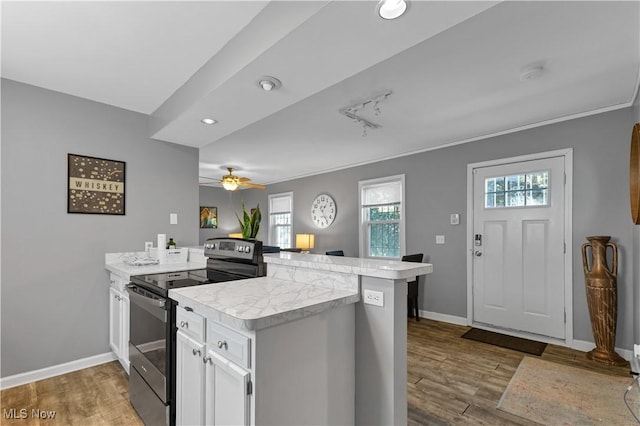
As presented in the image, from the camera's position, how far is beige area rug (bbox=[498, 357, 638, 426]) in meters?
2.04

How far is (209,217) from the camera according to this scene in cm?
804

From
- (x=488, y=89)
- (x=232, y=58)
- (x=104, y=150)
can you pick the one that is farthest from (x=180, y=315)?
(x=488, y=89)

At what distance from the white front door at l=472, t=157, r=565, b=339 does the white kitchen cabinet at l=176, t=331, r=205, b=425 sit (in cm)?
355

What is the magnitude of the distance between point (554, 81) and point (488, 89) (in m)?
0.48

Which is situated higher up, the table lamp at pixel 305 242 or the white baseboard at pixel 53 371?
the table lamp at pixel 305 242

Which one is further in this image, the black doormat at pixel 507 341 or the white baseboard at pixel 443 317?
the white baseboard at pixel 443 317

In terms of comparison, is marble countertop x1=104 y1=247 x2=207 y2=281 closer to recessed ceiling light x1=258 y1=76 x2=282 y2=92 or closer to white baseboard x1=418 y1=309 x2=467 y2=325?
recessed ceiling light x1=258 y1=76 x2=282 y2=92

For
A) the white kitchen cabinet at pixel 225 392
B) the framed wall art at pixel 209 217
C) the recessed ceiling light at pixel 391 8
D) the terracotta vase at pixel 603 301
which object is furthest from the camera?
the framed wall art at pixel 209 217

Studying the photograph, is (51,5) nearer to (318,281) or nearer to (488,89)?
(318,281)

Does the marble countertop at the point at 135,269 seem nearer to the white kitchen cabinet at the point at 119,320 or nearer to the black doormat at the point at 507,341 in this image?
the white kitchen cabinet at the point at 119,320

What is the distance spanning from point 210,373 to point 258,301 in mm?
372

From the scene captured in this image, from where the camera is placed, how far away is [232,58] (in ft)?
6.44

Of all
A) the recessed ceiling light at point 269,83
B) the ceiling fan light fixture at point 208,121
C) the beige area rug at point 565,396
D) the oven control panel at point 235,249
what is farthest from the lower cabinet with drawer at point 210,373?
the beige area rug at point 565,396

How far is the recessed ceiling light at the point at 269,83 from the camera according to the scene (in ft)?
6.48
